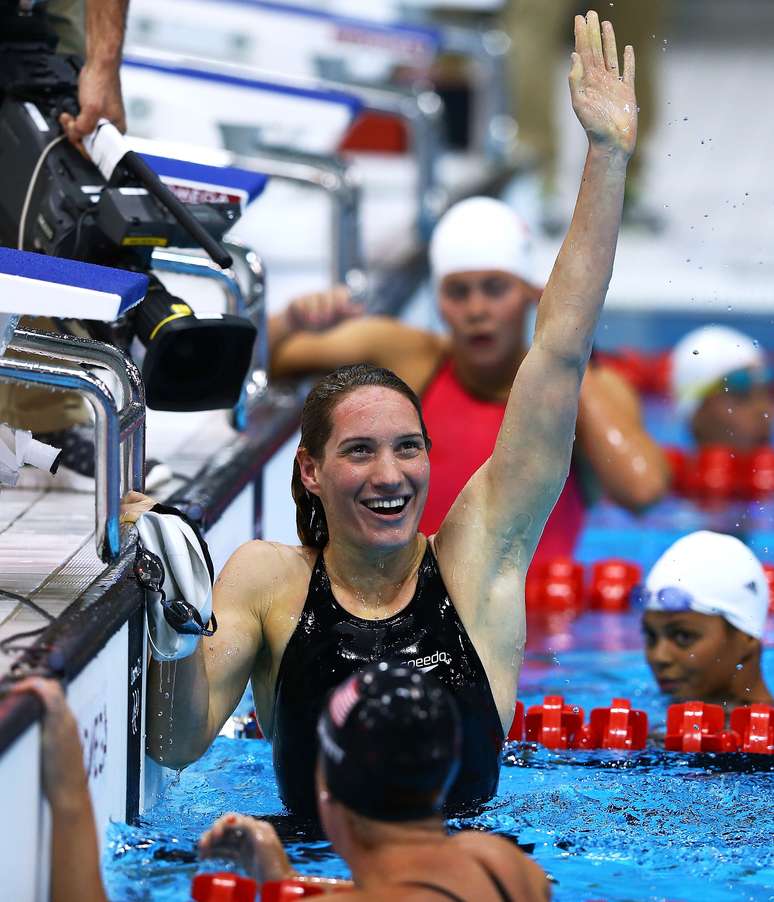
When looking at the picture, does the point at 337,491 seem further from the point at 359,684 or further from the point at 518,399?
the point at 359,684

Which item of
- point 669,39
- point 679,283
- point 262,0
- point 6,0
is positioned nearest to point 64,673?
point 6,0

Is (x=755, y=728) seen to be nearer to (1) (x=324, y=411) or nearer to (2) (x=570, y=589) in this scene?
(1) (x=324, y=411)

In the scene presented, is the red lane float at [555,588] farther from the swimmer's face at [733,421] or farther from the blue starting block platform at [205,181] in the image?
the swimmer's face at [733,421]

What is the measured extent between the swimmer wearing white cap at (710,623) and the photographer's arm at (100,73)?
172 centimetres

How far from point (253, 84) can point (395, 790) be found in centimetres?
444

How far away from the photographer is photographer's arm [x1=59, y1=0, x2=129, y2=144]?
3.79 metres

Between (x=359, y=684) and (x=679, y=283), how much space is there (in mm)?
8606

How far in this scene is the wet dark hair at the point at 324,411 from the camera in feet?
10.5

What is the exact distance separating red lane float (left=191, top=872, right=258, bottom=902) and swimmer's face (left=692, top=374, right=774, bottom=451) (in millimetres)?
5584

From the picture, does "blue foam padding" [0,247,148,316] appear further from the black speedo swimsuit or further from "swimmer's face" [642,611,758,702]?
"swimmer's face" [642,611,758,702]

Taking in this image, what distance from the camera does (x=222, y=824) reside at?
2.62 metres

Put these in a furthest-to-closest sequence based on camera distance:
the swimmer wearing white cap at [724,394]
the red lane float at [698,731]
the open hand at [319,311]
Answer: the swimmer wearing white cap at [724,394] < the open hand at [319,311] < the red lane float at [698,731]

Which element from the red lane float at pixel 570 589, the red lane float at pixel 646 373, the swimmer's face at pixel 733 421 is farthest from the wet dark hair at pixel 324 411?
the red lane float at pixel 646 373

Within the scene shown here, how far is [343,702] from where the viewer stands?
234cm
